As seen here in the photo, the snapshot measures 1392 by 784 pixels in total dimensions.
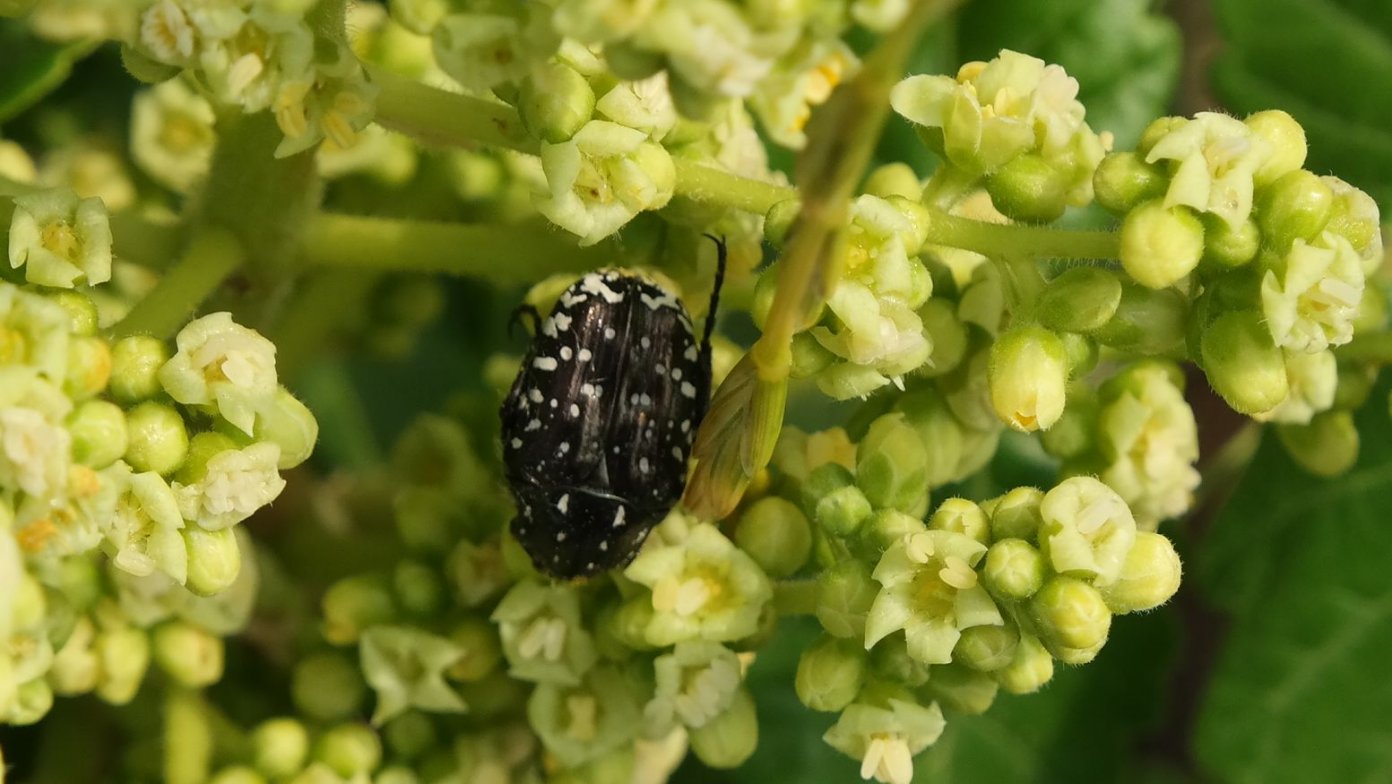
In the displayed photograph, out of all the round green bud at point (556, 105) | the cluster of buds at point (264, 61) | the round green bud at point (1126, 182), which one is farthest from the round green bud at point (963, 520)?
the cluster of buds at point (264, 61)

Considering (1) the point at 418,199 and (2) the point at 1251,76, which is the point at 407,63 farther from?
(2) the point at 1251,76

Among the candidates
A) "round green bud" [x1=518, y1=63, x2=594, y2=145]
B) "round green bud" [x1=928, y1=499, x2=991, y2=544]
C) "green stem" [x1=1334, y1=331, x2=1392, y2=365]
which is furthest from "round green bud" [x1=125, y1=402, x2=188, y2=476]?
"green stem" [x1=1334, y1=331, x2=1392, y2=365]

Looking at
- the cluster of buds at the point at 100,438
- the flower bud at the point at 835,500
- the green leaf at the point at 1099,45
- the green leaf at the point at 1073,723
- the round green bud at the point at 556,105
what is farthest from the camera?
the green leaf at the point at 1073,723

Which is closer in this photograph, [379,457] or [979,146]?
[979,146]

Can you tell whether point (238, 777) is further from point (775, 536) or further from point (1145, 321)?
point (1145, 321)

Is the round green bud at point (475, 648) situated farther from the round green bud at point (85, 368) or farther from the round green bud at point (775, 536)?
the round green bud at point (85, 368)

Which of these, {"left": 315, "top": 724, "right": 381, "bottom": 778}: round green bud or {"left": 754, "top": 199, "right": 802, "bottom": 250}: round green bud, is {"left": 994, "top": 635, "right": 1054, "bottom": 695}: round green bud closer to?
{"left": 754, "top": 199, "right": 802, "bottom": 250}: round green bud

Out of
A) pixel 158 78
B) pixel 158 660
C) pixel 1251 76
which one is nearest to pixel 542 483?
pixel 158 660
